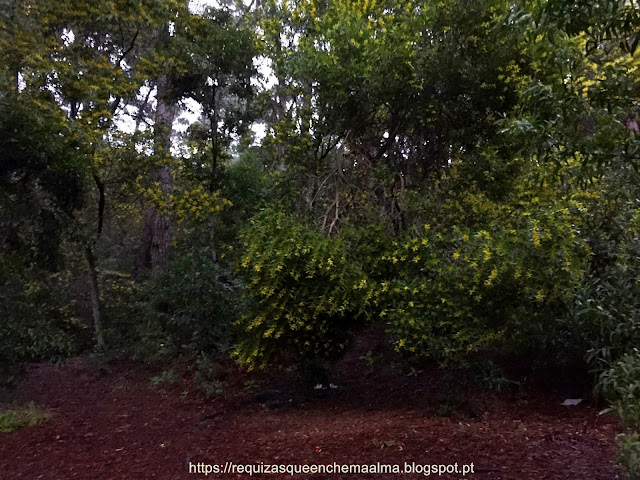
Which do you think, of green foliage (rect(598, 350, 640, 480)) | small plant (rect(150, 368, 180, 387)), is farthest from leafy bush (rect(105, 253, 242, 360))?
green foliage (rect(598, 350, 640, 480))

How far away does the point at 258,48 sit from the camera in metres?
8.80

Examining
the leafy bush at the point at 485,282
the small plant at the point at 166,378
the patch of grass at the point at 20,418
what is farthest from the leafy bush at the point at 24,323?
the leafy bush at the point at 485,282

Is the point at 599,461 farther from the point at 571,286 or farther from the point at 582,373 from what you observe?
the point at 582,373

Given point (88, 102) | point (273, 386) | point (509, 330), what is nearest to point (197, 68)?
point (88, 102)

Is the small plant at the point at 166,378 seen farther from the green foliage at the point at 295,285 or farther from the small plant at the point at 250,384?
the green foliage at the point at 295,285

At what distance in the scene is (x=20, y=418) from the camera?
20.5 ft

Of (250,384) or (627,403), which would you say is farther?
(250,384)

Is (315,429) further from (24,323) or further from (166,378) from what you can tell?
(166,378)

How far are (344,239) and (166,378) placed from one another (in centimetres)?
449

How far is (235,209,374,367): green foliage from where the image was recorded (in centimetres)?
552

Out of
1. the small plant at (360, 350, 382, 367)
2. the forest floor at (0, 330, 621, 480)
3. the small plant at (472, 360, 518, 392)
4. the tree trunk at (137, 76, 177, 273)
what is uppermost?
the tree trunk at (137, 76, 177, 273)

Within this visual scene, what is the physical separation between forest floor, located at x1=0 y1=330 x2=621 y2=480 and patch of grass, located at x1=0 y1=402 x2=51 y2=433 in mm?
112

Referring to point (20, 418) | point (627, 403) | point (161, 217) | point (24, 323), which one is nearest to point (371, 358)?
point (627, 403)

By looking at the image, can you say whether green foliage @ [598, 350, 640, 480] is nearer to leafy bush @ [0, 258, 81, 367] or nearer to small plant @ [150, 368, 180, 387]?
leafy bush @ [0, 258, 81, 367]
